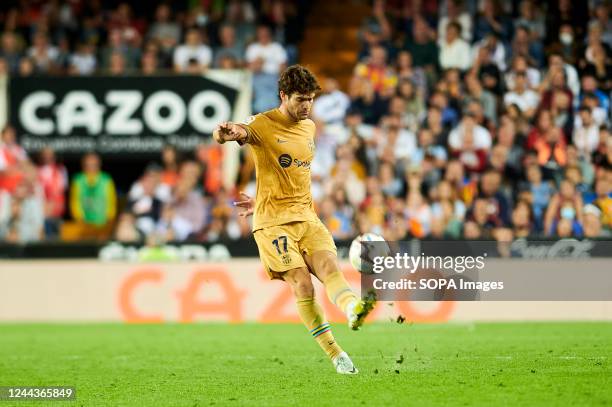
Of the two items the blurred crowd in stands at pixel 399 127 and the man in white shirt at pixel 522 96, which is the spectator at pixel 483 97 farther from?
the man in white shirt at pixel 522 96

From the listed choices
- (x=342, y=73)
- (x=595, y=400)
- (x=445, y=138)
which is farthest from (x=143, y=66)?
(x=595, y=400)

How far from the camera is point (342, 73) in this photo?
72.1ft

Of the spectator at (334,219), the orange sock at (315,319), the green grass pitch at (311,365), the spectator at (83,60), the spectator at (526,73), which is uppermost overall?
the spectator at (83,60)

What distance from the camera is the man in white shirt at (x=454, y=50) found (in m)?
19.9

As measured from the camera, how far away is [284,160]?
9195 millimetres

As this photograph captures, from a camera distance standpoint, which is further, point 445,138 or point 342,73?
point 342,73

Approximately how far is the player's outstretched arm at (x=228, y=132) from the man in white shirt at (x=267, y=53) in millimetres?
11596

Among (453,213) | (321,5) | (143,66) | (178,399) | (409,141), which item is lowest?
(178,399)

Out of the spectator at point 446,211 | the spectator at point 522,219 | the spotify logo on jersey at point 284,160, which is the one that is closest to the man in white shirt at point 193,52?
the spectator at point 446,211

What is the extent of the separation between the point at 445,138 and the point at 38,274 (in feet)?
22.6

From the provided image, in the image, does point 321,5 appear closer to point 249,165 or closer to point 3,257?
point 249,165

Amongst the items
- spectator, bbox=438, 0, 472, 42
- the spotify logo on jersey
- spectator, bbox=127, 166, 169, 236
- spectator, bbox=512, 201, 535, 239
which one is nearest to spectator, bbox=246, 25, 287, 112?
spectator, bbox=127, 166, 169, 236

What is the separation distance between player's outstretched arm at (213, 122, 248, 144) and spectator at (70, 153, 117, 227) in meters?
11.1

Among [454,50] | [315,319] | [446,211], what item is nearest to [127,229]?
[446,211]
